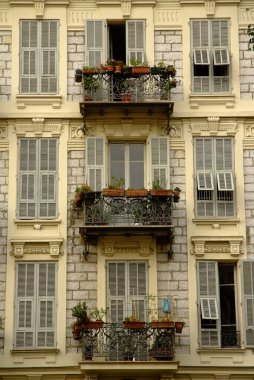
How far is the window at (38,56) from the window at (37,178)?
1680mm

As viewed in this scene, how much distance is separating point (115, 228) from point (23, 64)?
5.86 metres

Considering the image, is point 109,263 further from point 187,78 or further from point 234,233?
point 187,78

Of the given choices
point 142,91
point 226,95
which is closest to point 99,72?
point 142,91

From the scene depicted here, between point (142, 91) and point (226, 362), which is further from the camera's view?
point (142, 91)

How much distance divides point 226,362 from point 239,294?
1957mm

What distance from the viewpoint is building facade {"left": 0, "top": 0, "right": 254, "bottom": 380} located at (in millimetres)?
27125

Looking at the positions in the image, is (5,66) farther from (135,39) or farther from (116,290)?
(116,290)

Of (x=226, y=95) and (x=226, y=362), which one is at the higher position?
(x=226, y=95)

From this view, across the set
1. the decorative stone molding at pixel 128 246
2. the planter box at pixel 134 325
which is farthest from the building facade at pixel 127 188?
the planter box at pixel 134 325


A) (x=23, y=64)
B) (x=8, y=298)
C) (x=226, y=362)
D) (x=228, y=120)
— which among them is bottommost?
(x=226, y=362)

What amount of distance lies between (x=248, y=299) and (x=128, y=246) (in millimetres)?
3605

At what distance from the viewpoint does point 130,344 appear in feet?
86.9

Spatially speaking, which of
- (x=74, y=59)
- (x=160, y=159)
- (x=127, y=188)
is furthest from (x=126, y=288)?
(x=74, y=59)

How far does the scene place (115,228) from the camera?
2745 cm
